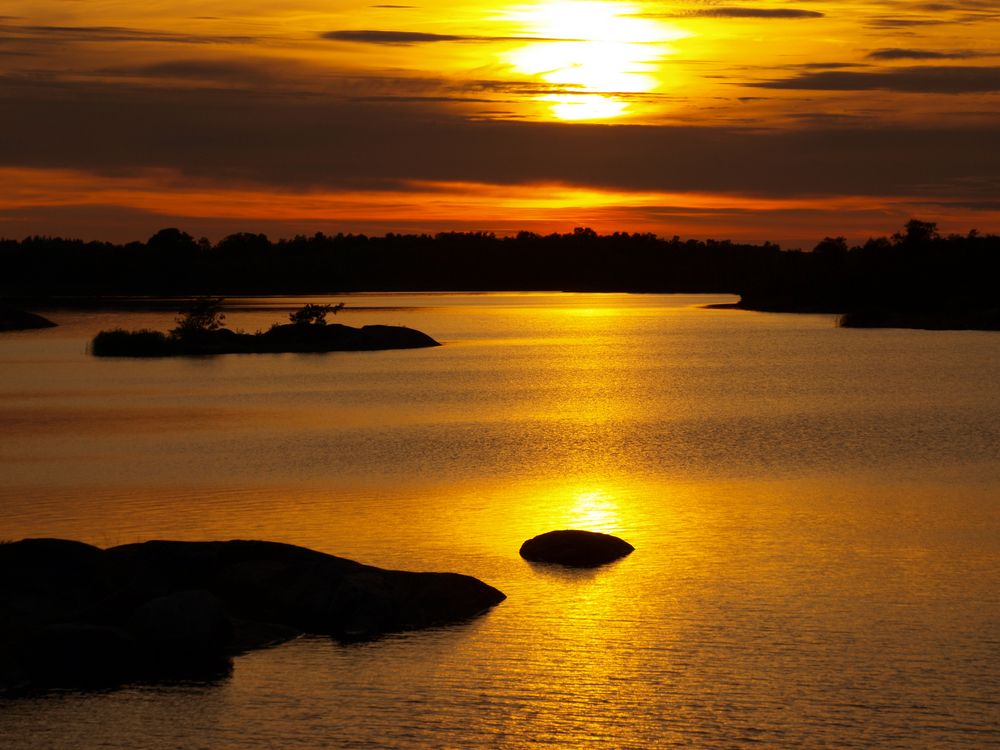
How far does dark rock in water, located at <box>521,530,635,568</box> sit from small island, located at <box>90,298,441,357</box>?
8653 centimetres

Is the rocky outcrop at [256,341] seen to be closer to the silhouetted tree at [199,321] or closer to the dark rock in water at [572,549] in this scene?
the silhouetted tree at [199,321]

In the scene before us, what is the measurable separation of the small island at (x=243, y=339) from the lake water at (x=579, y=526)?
31729 millimetres

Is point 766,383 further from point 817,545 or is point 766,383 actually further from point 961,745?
point 961,745

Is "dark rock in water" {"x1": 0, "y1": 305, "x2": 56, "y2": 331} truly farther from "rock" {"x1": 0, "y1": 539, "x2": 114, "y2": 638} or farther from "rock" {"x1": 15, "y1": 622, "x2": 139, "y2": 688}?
"rock" {"x1": 15, "y1": 622, "x2": 139, "y2": 688}

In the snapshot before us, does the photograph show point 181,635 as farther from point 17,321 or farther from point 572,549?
point 17,321

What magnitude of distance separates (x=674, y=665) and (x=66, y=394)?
61.6 metres

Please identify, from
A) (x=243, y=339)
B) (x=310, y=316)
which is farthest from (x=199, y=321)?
(x=310, y=316)

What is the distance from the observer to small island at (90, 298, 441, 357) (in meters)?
113

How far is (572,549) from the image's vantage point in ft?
95.5

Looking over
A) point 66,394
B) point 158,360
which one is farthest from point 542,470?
point 158,360

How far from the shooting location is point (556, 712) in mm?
19703

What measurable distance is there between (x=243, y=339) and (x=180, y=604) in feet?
323

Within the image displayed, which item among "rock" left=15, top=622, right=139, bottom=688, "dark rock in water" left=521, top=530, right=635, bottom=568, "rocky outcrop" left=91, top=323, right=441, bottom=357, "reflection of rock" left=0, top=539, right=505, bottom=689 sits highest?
"rocky outcrop" left=91, top=323, right=441, bottom=357

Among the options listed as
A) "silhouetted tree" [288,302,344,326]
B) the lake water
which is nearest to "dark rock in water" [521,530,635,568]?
the lake water
